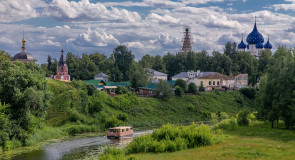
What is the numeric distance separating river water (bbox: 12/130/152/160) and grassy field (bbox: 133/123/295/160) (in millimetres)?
7952

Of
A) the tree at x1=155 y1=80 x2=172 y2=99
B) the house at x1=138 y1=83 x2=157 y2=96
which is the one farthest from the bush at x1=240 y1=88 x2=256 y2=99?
the tree at x1=155 y1=80 x2=172 y2=99

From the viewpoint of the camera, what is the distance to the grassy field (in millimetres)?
26062

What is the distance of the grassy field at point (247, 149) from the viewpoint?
26062 millimetres

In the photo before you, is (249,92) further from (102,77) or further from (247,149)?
(247,149)

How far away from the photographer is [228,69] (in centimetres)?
9862

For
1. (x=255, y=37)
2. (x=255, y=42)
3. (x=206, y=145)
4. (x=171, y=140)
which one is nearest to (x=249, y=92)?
(x=255, y=42)

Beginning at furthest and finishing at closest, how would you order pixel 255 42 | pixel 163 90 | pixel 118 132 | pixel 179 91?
1. pixel 255 42
2. pixel 179 91
3. pixel 163 90
4. pixel 118 132

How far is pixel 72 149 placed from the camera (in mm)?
36312

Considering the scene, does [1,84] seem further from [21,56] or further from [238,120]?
[21,56]

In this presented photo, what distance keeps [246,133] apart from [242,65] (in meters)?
65.0

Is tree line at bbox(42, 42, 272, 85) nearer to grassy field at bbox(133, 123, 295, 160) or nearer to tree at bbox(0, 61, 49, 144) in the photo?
tree at bbox(0, 61, 49, 144)

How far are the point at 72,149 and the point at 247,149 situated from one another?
17.8 metres

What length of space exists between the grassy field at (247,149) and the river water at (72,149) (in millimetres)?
7952

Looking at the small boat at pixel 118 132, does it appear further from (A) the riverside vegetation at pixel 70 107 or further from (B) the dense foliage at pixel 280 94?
(B) the dense foliage at pixel 280 94
